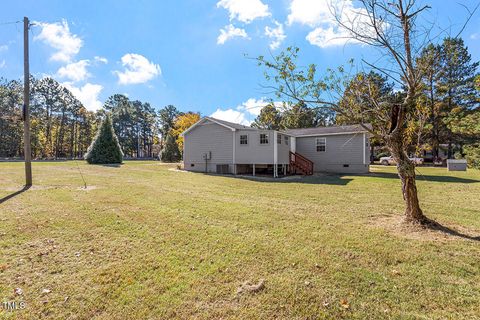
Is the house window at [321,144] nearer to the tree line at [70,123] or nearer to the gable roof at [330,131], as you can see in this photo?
the gable roof at [330,131]

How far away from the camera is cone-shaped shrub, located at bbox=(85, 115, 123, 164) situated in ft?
79.2

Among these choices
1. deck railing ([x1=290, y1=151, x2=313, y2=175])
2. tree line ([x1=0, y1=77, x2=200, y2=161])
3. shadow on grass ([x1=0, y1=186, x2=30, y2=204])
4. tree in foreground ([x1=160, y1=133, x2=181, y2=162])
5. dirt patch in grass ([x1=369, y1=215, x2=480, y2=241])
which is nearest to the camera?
dirt patch in grass ([x1=369, y1=215, x2=480, y2=241])

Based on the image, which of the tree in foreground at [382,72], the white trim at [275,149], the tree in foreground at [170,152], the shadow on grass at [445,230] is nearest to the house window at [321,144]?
the white trim at [275,149]

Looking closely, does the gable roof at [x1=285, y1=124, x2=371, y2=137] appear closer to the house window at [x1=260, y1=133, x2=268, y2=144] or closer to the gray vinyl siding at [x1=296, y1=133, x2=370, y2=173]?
the gray vinyl siding at [x1=296, y1=133, x2=370, y2=173]

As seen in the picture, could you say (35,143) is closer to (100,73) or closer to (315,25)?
(100,73)

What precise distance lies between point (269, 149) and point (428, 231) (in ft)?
36.2

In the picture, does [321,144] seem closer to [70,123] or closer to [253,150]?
[253,150]

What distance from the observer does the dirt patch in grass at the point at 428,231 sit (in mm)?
4359

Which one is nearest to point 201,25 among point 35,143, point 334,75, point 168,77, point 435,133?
point 334,75

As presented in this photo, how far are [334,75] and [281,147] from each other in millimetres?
10960

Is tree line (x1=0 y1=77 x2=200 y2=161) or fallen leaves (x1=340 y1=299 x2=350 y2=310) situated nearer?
fallen leaves (x1=340 y1=299 x2=350 y2=310)

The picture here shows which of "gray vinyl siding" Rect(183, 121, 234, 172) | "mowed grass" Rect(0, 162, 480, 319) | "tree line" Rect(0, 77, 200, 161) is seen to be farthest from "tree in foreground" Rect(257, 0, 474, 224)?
Result: "tree line" Rect(0, 77, 200, 161)

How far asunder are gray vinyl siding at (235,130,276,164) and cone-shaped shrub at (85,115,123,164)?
15282 millimetres

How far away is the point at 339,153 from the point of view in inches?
714
